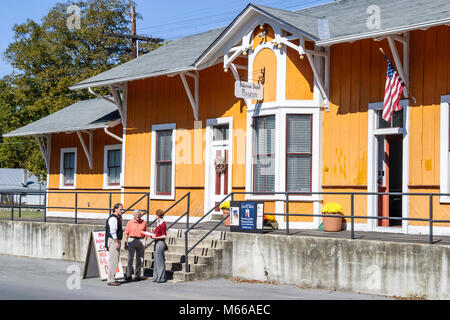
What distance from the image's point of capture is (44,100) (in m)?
47.6

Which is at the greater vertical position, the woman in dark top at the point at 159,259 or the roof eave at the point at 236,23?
the roof eave at the point at 236,23

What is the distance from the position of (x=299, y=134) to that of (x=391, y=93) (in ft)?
9.90

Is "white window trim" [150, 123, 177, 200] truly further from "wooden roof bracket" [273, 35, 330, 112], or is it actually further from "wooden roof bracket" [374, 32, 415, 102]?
"wooden roof bracket" [374, 32, 415, 102]

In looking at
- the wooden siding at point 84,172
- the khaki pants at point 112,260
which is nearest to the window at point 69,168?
the wooden siding at point 84,172

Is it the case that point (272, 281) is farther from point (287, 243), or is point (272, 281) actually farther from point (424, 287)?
point (424, 287)

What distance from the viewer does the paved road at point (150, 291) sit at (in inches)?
527

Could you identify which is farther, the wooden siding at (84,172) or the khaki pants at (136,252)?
the wooden siding at (84,172)

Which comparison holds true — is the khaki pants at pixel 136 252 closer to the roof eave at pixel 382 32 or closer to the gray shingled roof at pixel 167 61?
the gray shingled roof at pixel 167 61

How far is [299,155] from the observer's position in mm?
17922

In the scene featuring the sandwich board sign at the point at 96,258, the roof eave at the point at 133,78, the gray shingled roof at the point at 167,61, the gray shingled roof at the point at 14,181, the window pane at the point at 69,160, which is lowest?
the sandwich board sign at the point at 96,258

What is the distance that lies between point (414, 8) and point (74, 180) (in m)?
15.9

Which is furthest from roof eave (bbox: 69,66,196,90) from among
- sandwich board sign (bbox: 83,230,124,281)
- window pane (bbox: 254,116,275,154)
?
sandwich board sign (bbox: 83,230,124,281)
